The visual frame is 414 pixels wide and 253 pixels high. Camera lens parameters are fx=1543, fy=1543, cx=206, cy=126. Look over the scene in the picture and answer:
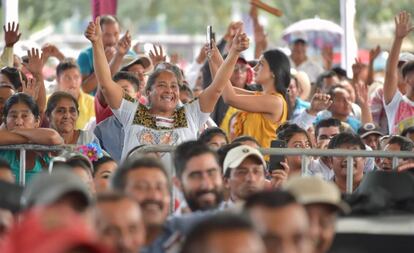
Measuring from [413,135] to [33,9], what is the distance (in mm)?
35704

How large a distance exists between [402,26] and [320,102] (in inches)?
60.0

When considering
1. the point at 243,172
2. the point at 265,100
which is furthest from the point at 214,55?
the point at 243,172

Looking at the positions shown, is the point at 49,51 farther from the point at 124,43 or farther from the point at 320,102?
the point at 320,102

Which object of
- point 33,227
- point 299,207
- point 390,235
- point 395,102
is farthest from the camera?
point 395,102

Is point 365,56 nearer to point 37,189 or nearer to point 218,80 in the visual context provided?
point 218,80

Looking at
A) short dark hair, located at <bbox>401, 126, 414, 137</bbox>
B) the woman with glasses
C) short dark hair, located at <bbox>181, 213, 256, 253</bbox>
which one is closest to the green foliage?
short dark hair, located at <bbox>401, 126, 414, 137</bbox>

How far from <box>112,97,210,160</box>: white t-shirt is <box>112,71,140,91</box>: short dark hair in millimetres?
1482

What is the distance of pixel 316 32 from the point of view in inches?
859

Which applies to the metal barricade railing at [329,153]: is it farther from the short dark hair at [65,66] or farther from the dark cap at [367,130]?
the short dark hair at [65,66]

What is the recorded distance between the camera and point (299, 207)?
275 inches

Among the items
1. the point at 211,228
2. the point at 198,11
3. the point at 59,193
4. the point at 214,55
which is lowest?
the point at 211,228

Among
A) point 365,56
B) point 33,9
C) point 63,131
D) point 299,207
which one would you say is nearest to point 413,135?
point 63,131

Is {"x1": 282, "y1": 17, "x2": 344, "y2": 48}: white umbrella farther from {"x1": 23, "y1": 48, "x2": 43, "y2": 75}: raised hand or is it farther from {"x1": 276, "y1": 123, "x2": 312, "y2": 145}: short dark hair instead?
{"x1": 276, "y1": 123, "x2": 312, "y2": 145}: short dark hair

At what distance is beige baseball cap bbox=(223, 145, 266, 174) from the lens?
9375 mm
